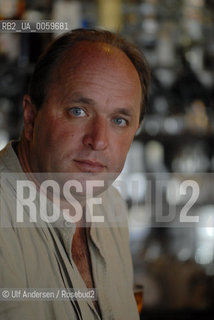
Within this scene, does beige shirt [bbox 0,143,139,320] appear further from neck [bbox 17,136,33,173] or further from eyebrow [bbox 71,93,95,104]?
eyebrow [bbox 71,93,95,104]

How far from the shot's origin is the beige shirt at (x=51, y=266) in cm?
89

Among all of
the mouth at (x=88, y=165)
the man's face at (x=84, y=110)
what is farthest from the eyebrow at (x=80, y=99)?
the mouth at (x=88, y=165)

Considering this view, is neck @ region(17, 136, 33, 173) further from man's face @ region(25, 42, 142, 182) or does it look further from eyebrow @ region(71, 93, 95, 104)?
eyebrow @ region(71, 93, 95, 104)

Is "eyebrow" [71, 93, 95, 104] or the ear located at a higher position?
"eyebrow" [71, 93, 95, 104]

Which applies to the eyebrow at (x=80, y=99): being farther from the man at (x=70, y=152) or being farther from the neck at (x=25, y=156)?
the neck at (x=25, y=156)

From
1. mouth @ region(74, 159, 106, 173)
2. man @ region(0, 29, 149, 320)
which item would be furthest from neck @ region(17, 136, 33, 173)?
mouth @ region(74, 159, 106, 173)

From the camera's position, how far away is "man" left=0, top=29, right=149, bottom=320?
0.90 meters

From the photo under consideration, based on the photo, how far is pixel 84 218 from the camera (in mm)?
960

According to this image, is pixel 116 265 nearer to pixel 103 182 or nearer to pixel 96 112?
pixel 103 182

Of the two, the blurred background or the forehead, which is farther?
the blurred background

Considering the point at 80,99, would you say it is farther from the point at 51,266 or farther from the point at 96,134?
the point at 51,266

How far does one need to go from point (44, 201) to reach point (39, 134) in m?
0.14

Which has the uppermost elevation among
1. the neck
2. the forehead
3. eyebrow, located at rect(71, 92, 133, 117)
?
the forehead

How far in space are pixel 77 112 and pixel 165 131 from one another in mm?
462
